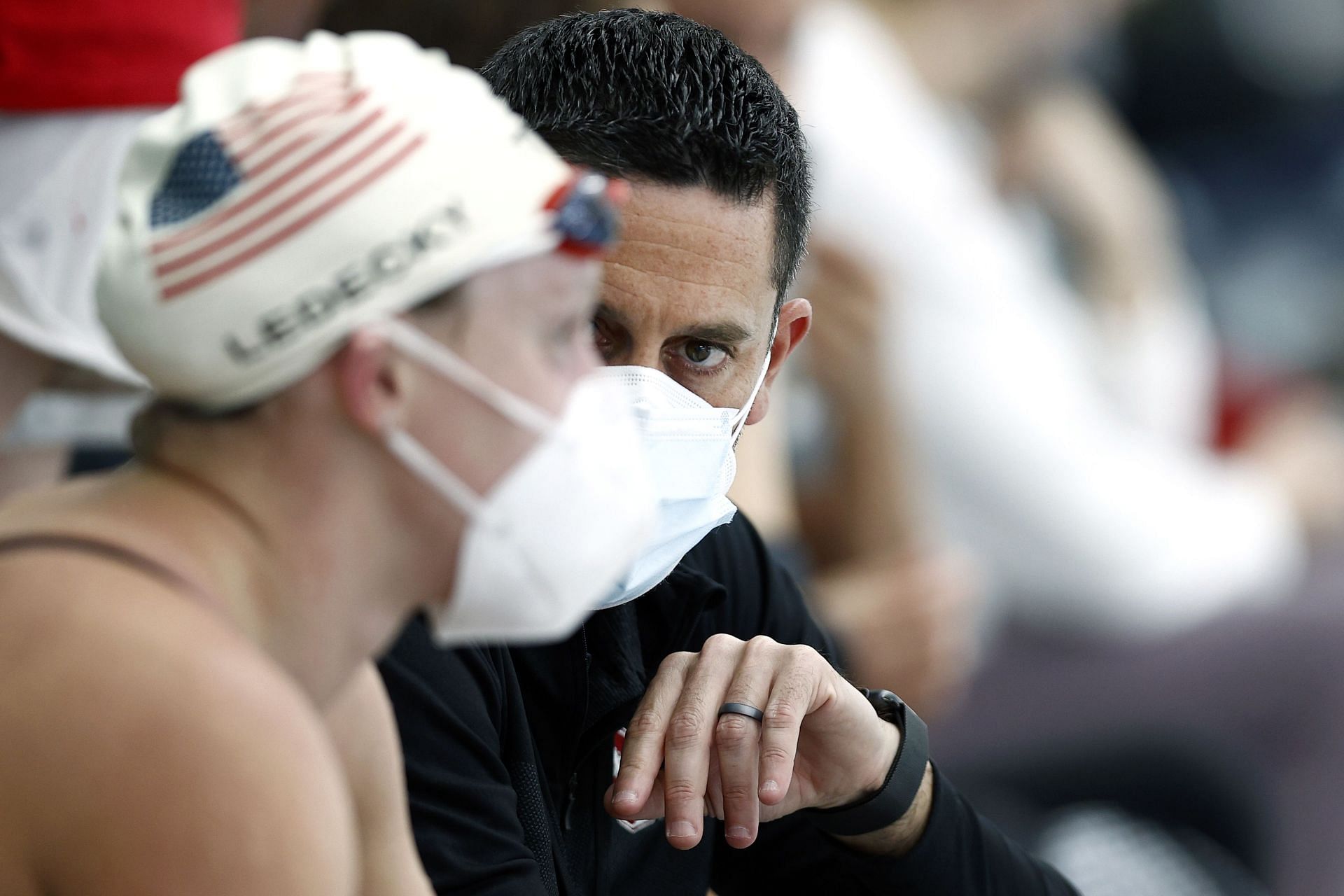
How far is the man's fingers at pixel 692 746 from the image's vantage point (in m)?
1.34

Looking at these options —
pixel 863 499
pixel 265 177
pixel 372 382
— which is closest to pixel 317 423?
pixel 372 382

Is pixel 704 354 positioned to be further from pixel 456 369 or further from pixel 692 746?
pixel 456 369

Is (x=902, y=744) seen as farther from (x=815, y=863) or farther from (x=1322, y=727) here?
(x=1322, y=727)

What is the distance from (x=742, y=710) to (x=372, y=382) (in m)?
0.56

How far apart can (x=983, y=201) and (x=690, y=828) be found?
3602mm

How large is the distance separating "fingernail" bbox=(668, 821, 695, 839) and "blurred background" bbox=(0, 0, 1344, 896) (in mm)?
1191

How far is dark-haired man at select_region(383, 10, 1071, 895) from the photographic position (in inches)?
55.3

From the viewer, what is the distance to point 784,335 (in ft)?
5.80

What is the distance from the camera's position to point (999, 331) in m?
4.06

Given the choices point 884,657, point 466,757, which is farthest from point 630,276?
point 884,657

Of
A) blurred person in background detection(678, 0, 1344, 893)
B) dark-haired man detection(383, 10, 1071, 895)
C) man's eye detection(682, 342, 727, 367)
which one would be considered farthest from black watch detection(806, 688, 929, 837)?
blurred person in background detection(678, 0, 1344, 893)

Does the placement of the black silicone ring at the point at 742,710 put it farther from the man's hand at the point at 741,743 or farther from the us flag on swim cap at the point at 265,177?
the us flag on swim cap at the point at 265,177

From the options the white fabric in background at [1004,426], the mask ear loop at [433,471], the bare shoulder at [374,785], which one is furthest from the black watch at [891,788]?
the white fabric in background at [1004,426]

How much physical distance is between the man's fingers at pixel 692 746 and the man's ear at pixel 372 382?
1.63 feet
